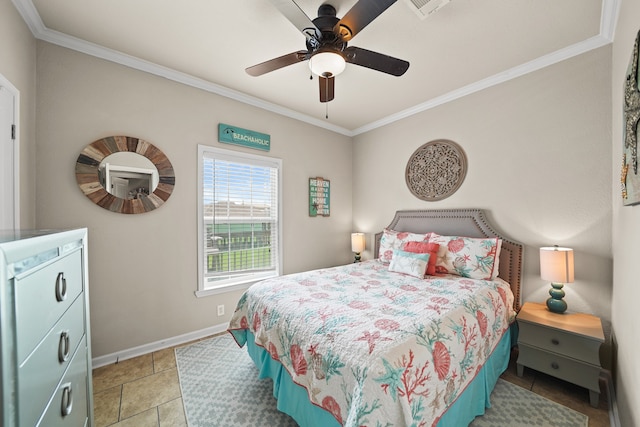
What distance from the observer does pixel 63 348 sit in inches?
37.5

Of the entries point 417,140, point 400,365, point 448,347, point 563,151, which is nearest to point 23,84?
point 400,365

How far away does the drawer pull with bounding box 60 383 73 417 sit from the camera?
953 millimetres

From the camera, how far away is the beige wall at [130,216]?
2068 mm

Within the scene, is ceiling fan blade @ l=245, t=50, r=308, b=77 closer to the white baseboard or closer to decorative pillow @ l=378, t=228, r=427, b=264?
decorative pillow @ l=378, t=228, r=427, b=264

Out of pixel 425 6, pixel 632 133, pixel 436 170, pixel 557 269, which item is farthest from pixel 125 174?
pixel 557 269

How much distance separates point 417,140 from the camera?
11.1 ft

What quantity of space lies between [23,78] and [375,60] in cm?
251

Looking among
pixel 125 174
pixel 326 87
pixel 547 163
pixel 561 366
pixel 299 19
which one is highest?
pixel 299 19

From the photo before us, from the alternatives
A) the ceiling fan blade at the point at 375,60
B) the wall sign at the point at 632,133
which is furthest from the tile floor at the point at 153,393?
the ceiling fan blade at the point at 375,60

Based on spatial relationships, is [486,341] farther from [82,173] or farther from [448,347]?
[82,173]

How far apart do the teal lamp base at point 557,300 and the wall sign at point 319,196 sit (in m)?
2.64

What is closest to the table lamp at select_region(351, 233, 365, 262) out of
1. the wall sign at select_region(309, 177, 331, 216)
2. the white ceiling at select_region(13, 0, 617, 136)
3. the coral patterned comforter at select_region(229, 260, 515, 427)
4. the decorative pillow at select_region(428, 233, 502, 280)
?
the wall sign at select_region(309, 177, 331, 216)

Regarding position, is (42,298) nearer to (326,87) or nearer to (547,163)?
(326,87)

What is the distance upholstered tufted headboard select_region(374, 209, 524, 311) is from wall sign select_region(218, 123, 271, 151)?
202cm
